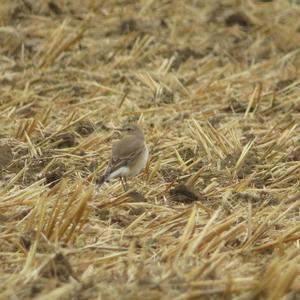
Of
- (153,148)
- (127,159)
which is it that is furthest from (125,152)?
(153,148)

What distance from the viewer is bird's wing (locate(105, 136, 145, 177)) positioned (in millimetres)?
8609

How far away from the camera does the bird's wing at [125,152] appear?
8609 millimetres

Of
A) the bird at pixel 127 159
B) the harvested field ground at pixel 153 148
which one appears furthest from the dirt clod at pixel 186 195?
the bird at pixel 127 159

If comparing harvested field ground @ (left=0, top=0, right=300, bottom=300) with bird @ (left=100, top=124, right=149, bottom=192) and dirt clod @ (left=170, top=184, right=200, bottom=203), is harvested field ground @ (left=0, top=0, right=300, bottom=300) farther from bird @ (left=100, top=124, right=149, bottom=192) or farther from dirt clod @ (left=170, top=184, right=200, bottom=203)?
bird @ (left=100, top=124, right=149, bottom=192)

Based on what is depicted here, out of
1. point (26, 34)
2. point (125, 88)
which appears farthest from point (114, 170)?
point (26, 34)

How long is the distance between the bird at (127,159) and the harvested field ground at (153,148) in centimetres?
14

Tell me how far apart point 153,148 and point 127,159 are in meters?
1.19

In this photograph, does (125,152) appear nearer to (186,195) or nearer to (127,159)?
(127,159)

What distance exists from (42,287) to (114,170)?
103 inches

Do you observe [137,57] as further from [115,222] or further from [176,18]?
[115,222]

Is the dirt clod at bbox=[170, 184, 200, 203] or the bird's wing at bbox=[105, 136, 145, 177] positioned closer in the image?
the dirt clod at bbox=[170, 184, 200, 203]

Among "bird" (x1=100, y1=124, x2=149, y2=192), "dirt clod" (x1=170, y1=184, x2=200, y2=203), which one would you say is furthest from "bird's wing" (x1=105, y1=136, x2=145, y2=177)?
"dirt clod" (x1=170, y1=184, x2=200, y2=203)

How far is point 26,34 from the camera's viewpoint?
13.5 meters

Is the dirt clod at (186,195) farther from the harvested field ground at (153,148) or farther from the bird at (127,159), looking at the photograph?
the bird at (127,159)
